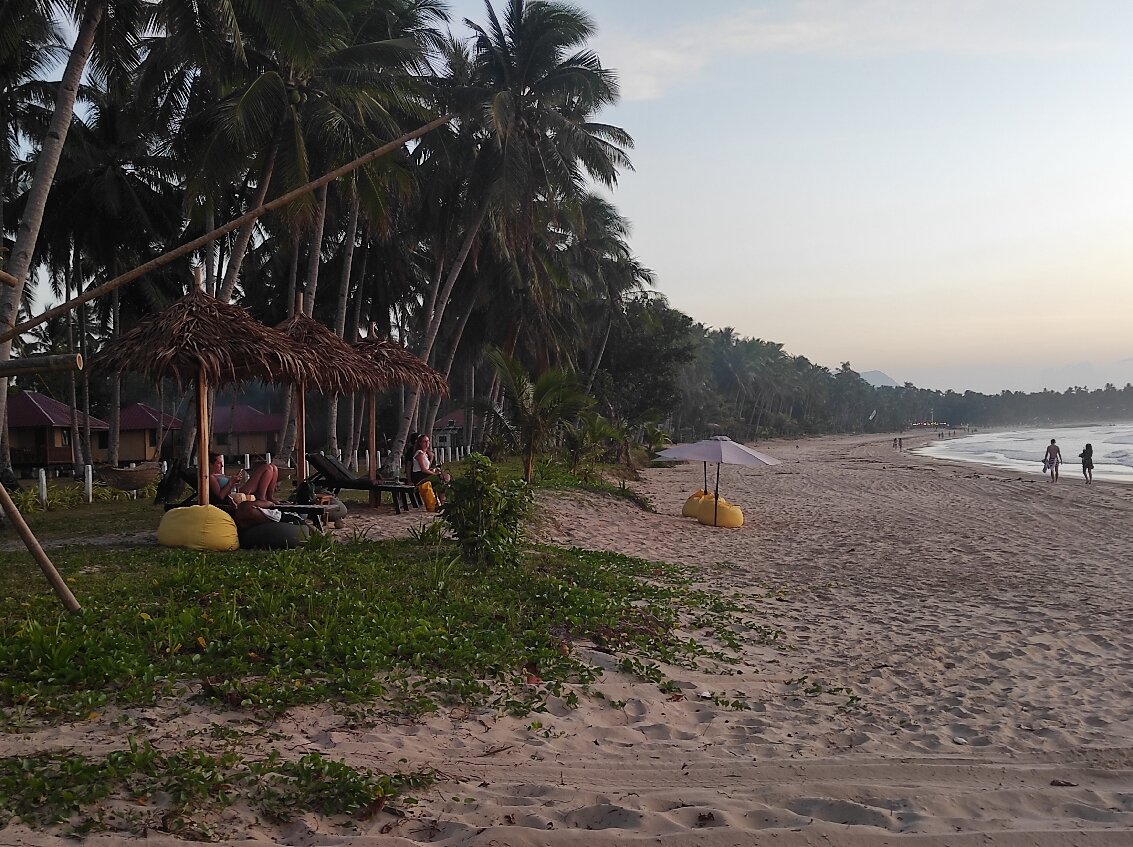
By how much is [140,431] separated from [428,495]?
27.0 meters

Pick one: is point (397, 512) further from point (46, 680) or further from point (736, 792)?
point (736, 792)

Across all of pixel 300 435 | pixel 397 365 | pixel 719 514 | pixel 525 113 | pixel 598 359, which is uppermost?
pixel 525 113

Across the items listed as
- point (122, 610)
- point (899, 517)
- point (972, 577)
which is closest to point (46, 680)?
point (122, 610)

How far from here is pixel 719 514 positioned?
13.7 metres

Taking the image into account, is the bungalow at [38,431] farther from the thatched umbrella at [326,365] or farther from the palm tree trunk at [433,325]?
the thatched umbrella at [326,365]

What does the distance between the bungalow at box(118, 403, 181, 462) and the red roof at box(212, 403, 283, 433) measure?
9.64ft

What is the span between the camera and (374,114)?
14.8 m

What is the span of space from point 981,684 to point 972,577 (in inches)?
167

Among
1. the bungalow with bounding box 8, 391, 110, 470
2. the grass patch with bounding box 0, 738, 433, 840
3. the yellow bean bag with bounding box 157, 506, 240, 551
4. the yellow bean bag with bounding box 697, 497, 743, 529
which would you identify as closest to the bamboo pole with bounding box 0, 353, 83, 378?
the grass patch with bounding box 0, 738, 433, 840

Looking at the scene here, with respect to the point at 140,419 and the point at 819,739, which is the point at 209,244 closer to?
the point at 819,739

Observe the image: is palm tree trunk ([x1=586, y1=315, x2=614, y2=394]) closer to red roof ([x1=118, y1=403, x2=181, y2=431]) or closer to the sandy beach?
red roof ([x1=118, y1=403, x2=181, y2=431])

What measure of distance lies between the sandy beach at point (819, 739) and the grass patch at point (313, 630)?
0.27m

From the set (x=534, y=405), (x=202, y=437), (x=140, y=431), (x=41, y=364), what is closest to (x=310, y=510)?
(x=202, y=437)

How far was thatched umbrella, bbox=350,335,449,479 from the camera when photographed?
1202 centimetres
